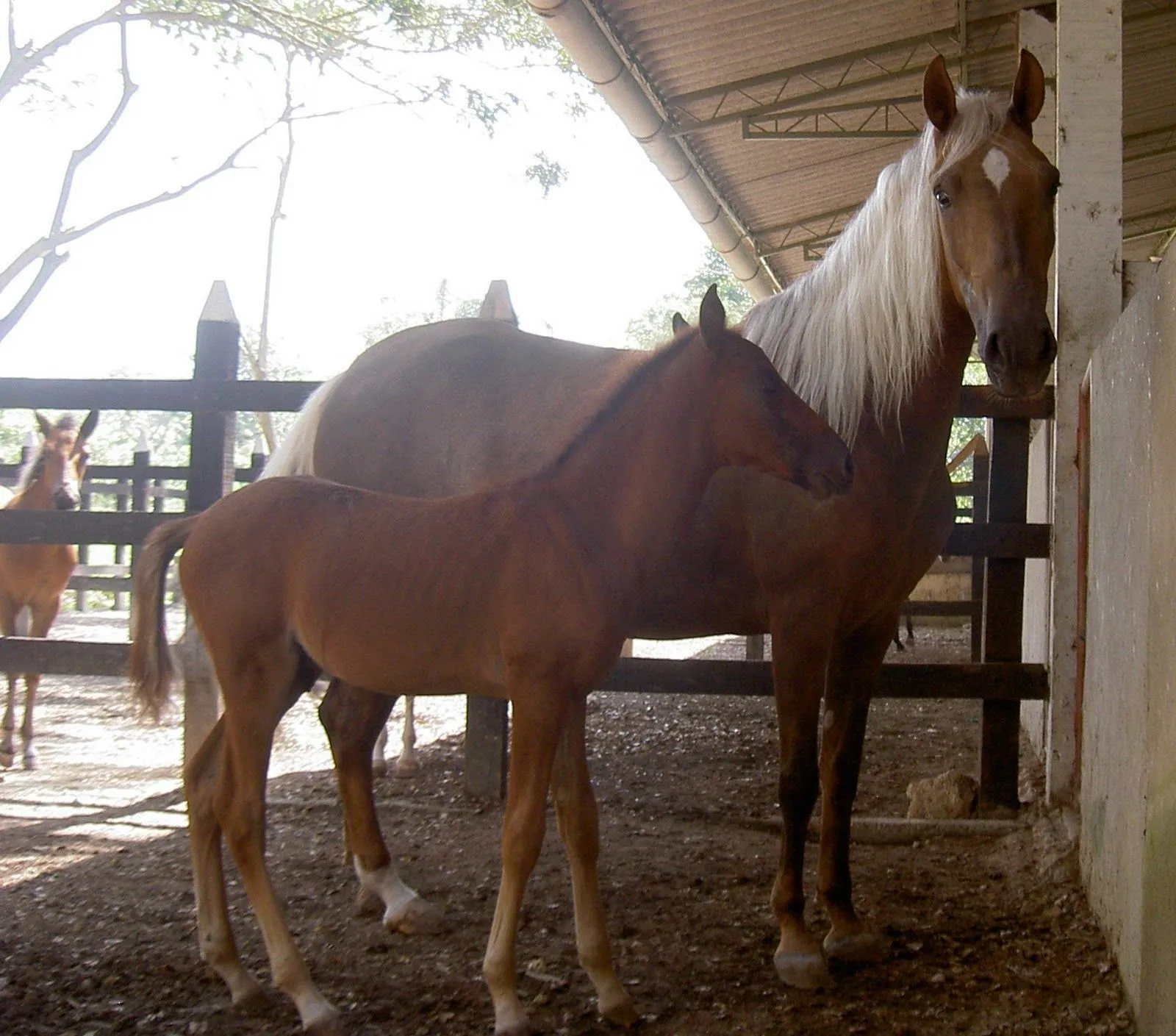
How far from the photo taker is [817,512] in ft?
10.6

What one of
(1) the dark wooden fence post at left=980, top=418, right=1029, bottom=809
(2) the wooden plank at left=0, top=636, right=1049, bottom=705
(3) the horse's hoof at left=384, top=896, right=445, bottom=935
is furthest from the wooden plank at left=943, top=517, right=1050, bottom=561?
(3) the horse's hoof at left=384, top=896, right=445, bottom=935

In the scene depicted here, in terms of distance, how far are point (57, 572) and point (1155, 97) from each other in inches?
411

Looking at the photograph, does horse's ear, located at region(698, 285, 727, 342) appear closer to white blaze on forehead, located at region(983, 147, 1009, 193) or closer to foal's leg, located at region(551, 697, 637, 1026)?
white blaze on forehead, located at region(983, 147, 1009, 193)

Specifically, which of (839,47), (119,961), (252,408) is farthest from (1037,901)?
(839,47)

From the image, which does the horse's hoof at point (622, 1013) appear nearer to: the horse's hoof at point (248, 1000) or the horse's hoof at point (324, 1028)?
the horse's hoof at point (324, 1028)

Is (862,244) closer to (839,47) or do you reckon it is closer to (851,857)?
(851,857)

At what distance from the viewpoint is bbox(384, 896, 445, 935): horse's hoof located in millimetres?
3414

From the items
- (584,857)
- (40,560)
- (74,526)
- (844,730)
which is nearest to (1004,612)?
(844,730)

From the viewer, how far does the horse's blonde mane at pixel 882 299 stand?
326 cm

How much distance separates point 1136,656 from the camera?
2.76 meters

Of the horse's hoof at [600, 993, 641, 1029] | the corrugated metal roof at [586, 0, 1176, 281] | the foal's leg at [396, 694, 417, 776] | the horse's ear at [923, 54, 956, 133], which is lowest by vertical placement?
the horse's hoof at [600, 993, 641, 1029]

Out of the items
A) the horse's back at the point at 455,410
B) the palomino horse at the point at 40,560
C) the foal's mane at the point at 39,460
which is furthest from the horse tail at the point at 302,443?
the foal's mane at the point at 39,460

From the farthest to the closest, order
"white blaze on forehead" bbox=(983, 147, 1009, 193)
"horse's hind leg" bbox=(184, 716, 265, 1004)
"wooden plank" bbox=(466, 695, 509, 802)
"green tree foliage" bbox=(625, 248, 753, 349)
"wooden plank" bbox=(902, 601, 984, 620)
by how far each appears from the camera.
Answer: "green tree foliage" bbox=(625, 248, 753, 349) → "wooden plank" bbox=(902, 601, 984, 620) → "wooden plank" bbox=(466, 695, 509, 802) → "white blaze on forehead" bbox=(983, 147, 1009, 193) → "horse's hind leg" bbox=(184, 716, 265, 1004)

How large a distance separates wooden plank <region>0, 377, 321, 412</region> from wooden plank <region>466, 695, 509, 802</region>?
1.50m
